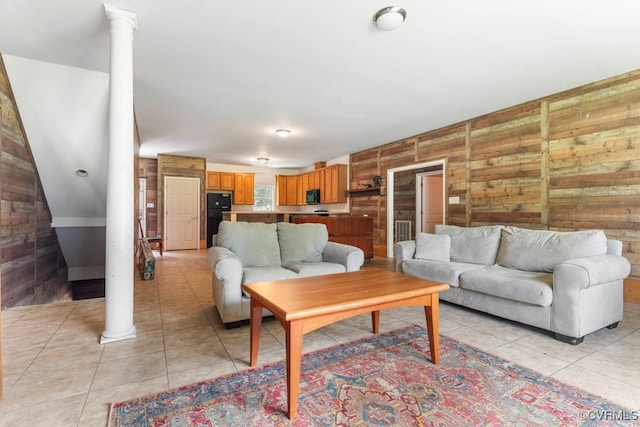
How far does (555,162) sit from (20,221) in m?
6.39

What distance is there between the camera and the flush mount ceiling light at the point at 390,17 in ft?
7.28

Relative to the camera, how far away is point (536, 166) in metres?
4.00

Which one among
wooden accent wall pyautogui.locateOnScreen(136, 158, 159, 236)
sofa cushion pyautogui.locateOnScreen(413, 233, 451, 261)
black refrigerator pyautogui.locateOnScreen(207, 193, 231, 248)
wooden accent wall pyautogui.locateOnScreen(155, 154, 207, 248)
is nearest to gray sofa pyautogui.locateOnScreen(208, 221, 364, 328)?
sofa cushion pyautogui.locateOnScreen(413, 233, 451, 261)

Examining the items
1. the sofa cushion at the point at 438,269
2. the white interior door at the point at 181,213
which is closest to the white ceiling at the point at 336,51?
the sofa cushion at the point at 438,269

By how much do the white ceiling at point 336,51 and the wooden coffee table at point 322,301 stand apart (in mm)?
1985

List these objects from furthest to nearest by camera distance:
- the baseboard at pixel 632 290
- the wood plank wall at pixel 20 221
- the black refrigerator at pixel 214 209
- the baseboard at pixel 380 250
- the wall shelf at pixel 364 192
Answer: the black refrigerator at pixel 214 209 → the wall shelf at pixel 364 192 → the baseboard at pixel 380 250 → the baseboard at pixel 632 290 → the wood plank wall at pixel 20 221

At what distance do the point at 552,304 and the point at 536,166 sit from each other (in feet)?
7.68

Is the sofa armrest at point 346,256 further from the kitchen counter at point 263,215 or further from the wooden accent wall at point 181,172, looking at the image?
the wooden accent wall at point 181,172

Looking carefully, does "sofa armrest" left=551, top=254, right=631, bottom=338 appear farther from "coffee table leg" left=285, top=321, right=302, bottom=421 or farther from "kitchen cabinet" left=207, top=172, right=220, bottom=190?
"kitchen cabinet" left=207, top=172, right=220, bottom=190

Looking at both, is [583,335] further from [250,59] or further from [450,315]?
[250,59]

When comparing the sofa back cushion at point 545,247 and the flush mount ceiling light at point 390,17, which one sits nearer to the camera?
the flush mount ceiling light at point 390,17

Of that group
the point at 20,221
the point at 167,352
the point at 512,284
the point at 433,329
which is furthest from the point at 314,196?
the point at 433,329

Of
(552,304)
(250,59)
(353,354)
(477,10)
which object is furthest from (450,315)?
(250,59)

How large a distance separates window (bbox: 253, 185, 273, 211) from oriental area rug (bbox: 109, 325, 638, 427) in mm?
7936
